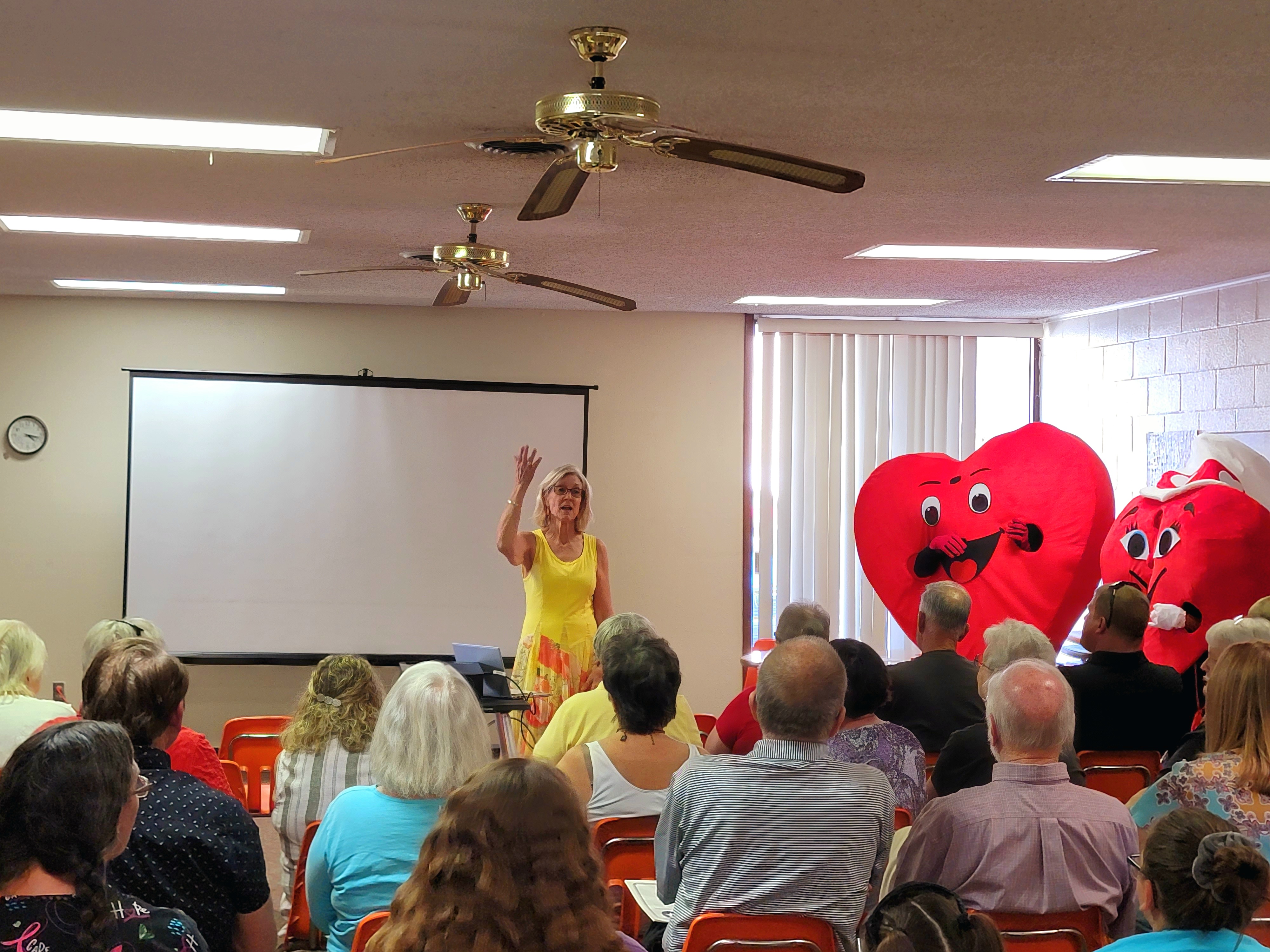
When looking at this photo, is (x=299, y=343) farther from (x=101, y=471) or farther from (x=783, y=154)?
(x=783, y=154)

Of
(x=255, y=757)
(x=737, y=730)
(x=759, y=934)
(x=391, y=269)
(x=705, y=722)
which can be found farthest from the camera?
(x=705, y=722)

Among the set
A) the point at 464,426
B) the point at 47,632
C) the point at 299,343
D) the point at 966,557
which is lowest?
the point at 47,632

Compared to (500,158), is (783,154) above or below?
below

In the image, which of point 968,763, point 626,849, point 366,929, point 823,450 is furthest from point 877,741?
point 823,450

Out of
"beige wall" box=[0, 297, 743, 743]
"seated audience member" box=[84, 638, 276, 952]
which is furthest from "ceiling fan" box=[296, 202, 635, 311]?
"beige wall" box=[0, 297, 743, 743]

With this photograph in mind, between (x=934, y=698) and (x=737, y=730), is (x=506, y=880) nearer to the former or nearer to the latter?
(x=737, y=730)

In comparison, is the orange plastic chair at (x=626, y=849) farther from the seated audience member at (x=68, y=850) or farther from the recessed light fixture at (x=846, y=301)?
the recessed light fixture at (x=846, y=301)

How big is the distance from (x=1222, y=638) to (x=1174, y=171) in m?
1.47

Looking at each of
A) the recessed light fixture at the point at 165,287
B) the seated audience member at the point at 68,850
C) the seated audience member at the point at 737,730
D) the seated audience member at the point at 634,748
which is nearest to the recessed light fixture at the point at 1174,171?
the seated audience member at the point at 737,730

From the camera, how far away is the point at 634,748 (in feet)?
9.45

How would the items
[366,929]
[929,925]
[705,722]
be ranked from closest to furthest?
[929,925] → [366,929] → [705,722]

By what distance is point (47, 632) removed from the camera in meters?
6.97

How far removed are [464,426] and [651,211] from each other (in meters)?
3.09

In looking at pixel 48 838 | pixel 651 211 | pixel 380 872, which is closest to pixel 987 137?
pixel 651 211
